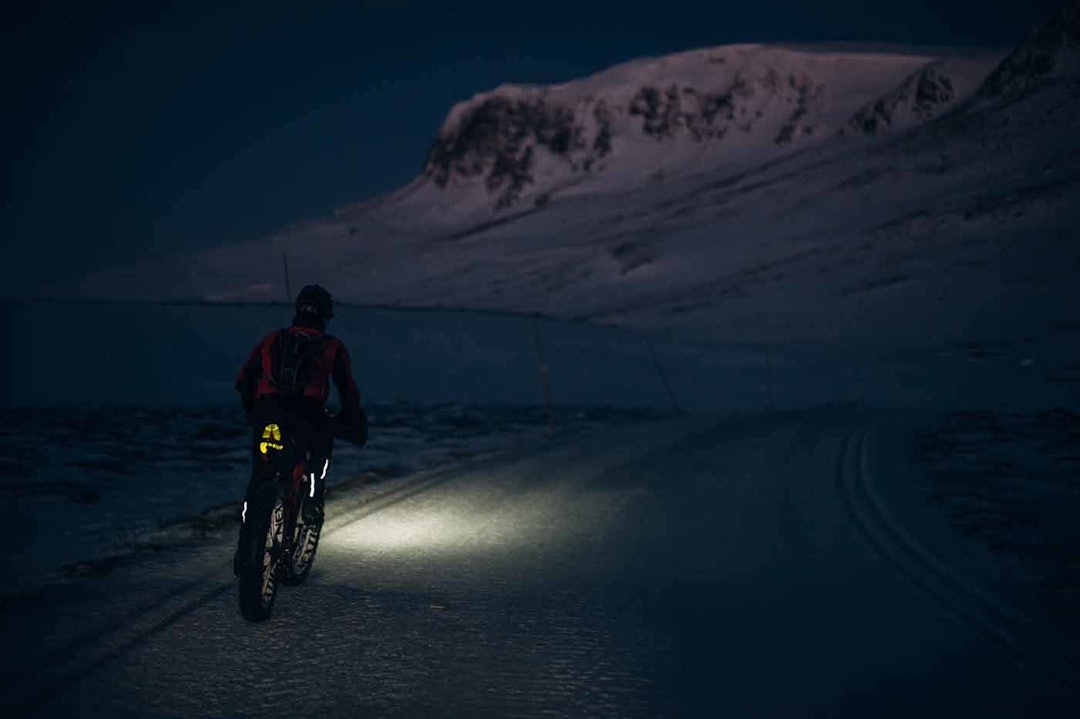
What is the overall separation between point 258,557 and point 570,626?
172 cm

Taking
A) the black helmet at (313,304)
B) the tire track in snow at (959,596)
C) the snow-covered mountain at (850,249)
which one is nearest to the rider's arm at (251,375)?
the black helmet at (313,304)

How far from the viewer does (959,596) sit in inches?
265

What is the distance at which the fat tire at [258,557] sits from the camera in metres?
5.74

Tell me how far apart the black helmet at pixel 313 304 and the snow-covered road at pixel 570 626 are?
1688mm

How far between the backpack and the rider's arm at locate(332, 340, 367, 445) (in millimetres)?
149

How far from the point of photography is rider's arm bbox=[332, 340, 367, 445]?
6461mm

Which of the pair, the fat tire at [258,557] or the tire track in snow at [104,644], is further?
the fat tire at [258,557]

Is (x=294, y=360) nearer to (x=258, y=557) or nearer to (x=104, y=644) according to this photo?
(x=258, y=557)

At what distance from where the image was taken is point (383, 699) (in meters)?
4.66

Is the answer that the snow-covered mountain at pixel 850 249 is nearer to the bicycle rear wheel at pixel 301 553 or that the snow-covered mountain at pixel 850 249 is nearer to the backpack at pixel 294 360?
the bicycle rear wheel at pixel 301 553

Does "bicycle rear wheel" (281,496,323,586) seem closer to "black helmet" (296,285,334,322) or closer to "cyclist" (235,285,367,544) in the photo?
"cyclist" (235,285,367,544)

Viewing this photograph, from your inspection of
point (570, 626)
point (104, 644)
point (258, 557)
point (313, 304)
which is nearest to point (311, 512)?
point (258, 557)

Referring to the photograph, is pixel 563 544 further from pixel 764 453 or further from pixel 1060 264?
pixel 1060 264

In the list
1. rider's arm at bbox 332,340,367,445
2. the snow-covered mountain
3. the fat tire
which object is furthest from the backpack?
the snow-covered mountain
